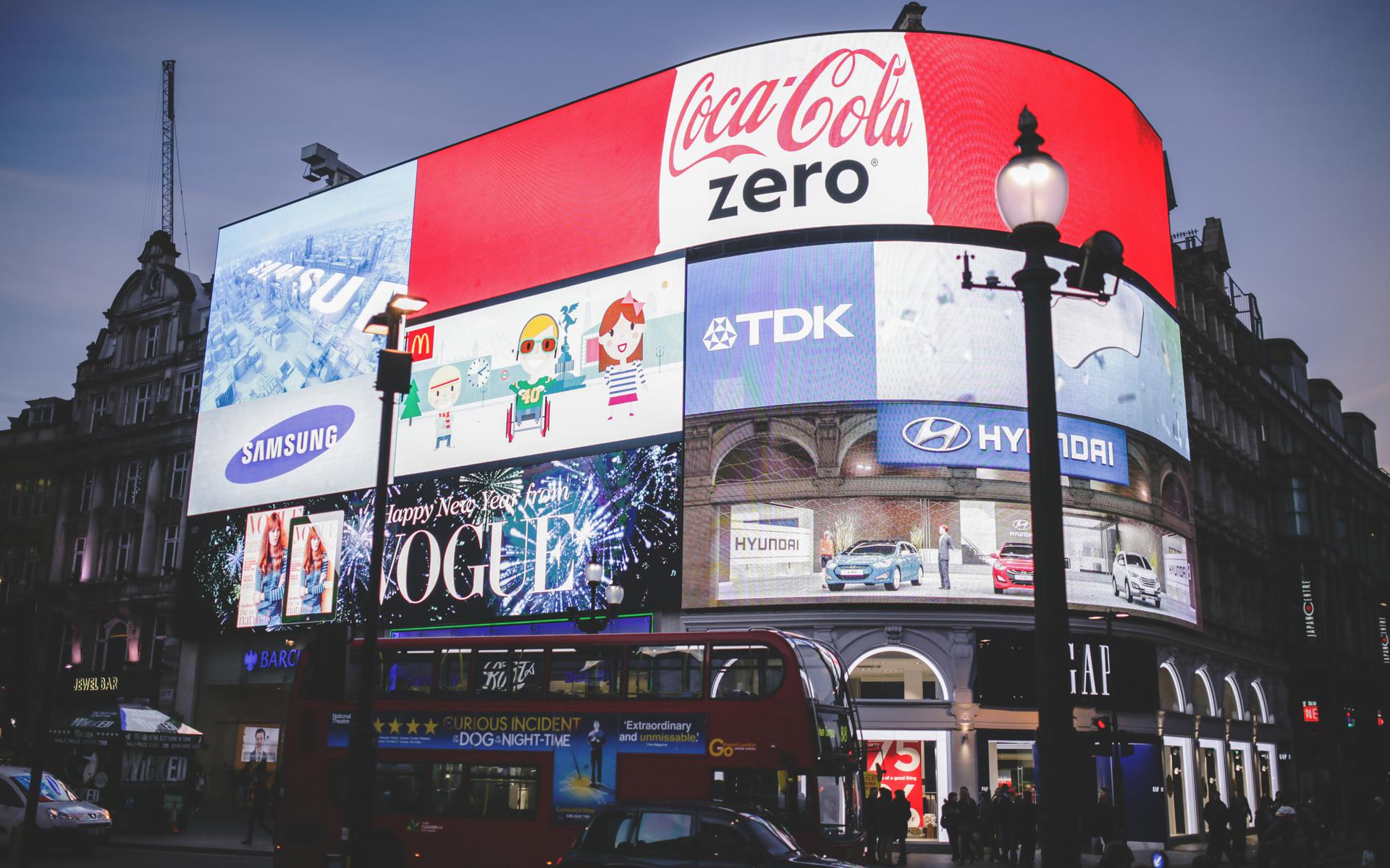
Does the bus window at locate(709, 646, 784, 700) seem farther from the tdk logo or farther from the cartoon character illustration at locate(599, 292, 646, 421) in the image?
the cartoon character illustration at locate(599, 292, 646, 421)

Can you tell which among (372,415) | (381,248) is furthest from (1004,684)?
(381,248)

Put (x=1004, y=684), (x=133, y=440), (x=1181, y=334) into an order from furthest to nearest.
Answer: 1. (x=133, y=440)
2. (x=1181, y=334)
3. (x=1004, y=684)

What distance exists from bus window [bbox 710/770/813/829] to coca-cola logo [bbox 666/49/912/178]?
23.2 m

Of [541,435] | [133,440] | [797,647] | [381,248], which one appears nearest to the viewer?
[797,647]

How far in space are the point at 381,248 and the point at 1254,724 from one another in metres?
38.4

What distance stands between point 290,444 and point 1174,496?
109ft

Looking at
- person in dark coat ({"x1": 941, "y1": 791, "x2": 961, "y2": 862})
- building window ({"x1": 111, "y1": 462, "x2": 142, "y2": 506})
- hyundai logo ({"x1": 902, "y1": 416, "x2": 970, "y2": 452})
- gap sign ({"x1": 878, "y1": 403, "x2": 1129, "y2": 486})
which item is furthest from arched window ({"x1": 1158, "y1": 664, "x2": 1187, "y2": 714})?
building window ({"x1": 111, "y1": 462, "x2": 142, "y2": 506})

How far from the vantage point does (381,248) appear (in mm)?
45625

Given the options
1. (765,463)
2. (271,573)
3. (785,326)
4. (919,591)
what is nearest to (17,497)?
(271,573)

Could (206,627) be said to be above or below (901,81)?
below

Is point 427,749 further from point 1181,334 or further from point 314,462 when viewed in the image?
point 1181,334

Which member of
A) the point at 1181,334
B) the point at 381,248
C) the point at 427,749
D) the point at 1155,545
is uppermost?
the point at 381,248

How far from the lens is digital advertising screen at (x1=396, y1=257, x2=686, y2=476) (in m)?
36.5

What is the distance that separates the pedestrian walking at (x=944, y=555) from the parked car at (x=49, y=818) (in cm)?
2167
